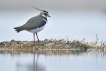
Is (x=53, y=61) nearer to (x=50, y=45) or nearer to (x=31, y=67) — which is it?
(x=31, y=67)

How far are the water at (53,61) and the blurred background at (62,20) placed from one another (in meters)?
2.67

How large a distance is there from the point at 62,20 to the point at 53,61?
11198mm

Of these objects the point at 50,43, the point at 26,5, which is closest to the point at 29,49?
the point at 50,43

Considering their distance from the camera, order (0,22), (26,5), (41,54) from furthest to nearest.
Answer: (26,5), (0,22), (41,54)

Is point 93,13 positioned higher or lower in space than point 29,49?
higher

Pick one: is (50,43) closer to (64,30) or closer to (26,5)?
(64,30)

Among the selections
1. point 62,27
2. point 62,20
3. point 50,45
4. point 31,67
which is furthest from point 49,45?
point 62,20

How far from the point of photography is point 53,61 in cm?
1112

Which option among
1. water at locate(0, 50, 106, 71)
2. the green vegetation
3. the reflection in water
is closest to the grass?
the green vegetation

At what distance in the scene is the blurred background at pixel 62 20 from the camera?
16.8m

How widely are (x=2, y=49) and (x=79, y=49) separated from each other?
1765mm

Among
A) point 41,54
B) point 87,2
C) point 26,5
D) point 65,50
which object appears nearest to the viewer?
point 41,54

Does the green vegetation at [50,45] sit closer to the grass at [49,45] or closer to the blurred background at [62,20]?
the grass at [49,45]

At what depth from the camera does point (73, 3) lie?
95.0ft
